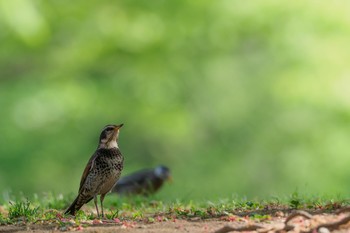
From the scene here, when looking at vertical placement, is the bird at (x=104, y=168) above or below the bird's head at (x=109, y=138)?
below

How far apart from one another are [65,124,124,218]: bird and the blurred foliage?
21.5 ft

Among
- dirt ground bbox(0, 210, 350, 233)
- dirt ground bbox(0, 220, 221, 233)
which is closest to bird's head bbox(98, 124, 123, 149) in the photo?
dirt ground bbox(0, 210, 350, 233)

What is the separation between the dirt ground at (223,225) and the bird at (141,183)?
16.3 ft

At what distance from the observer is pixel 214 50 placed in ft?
68.8

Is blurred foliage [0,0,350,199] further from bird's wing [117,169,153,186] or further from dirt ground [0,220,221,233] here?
dirt ground [0,220,221,233]

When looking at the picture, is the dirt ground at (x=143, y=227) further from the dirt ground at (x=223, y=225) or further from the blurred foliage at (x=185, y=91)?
the blurred foliage at (x=185, y=91)

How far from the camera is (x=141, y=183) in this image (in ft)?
40.1

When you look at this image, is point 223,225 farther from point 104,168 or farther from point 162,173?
point 162,173

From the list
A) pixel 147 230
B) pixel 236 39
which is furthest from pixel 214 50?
pixel 147 230

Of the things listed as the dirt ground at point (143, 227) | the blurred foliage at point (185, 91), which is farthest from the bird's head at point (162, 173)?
the dirt ground at point (143, 227)

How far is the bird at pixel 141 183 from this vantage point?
38.9ft

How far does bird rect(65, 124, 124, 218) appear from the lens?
23.8 ft

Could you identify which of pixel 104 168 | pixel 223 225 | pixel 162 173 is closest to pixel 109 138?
pixel 104 168

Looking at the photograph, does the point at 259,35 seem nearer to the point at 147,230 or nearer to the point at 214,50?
the point at 214,50
